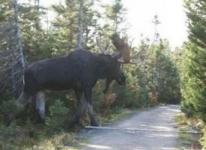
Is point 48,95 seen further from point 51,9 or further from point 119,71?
point 51,9

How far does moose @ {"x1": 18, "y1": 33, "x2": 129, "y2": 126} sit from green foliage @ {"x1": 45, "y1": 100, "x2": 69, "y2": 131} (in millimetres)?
640

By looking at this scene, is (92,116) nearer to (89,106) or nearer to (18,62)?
(89,106)

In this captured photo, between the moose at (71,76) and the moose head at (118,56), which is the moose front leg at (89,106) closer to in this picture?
the moose at (71,76)

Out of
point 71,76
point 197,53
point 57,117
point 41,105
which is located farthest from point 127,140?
point 197,53

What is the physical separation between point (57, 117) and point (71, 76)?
1829 mm

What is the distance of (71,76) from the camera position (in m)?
17.5

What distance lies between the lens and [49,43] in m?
22.0

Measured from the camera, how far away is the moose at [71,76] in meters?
17.5

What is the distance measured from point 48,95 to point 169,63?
4790 centimetres

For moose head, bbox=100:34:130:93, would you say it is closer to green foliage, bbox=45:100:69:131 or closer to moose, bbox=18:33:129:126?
moose, bbox=18:33:129:126

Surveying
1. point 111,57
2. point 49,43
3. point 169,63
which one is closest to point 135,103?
point 49,43

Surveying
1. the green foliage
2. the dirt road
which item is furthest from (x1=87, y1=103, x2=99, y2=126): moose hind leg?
the green foliage

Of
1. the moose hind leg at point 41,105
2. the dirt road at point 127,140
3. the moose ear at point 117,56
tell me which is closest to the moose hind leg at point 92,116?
the dirt road at point 127,140

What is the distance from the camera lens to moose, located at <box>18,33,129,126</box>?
57.4 ft
